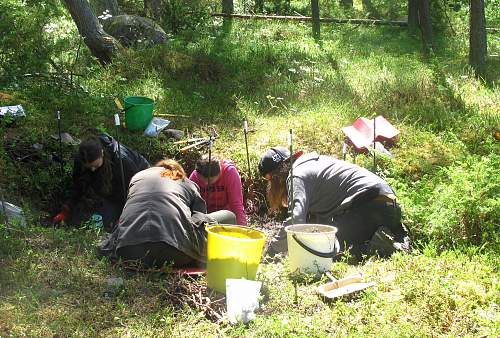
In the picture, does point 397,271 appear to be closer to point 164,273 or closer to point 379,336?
point 379,336

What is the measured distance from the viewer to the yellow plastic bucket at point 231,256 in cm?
430

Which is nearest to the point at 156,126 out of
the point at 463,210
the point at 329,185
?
the point at 329,185

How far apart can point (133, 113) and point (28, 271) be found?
337cm

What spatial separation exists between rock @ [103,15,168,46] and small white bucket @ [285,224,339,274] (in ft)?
23.7

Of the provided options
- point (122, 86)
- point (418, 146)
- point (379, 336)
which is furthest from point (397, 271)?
point (122, 86)

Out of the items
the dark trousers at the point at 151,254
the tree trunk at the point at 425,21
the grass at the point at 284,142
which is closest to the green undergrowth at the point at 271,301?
the grass at the point at 284,142

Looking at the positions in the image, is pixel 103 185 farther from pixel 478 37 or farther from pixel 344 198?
pixel 478 37

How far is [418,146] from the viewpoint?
7.38 metres

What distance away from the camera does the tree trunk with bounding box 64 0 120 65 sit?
32.6ft

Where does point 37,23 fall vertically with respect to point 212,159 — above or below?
above

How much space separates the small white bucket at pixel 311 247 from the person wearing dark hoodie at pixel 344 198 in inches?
24.0

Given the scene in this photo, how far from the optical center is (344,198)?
17.9 feet

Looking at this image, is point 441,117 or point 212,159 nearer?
point 212,159

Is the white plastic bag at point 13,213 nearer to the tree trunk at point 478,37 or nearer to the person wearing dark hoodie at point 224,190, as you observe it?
the person wearing dark hoodie at point 224,190
